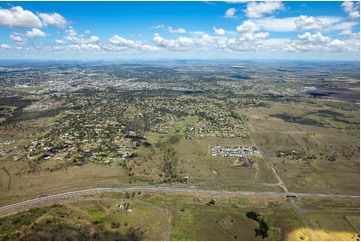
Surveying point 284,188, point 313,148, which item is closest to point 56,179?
point 284,188

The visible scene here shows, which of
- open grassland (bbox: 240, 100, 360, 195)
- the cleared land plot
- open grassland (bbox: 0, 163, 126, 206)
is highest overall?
open grassland (bbox: 0, 163, 126, 206)

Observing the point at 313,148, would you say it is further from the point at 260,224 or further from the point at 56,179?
the point at 56,179

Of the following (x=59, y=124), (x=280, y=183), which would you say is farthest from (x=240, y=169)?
(x=59, y=124)

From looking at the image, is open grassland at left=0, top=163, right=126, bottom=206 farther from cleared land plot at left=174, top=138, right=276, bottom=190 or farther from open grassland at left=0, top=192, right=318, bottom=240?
cleared land plot at left=174, top=138, right=276, bottom=190

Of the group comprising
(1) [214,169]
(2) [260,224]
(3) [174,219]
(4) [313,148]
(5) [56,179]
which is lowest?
(4) [313,148]

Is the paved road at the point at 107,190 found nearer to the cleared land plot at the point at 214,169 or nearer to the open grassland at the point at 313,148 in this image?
the cleared land plot at the point at 214,169

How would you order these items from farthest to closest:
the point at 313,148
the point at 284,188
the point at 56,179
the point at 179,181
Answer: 1. the point at 313,148
2. the point at 56,179
3. the point at 179,181
4. the point at 284,188

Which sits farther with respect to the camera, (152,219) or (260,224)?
(152,219)

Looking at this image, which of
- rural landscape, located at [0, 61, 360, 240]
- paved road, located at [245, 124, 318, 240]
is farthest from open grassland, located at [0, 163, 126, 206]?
paved road, located at [245, 124, 318, 240]

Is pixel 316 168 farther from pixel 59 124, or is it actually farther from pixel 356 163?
pixel 59 124
